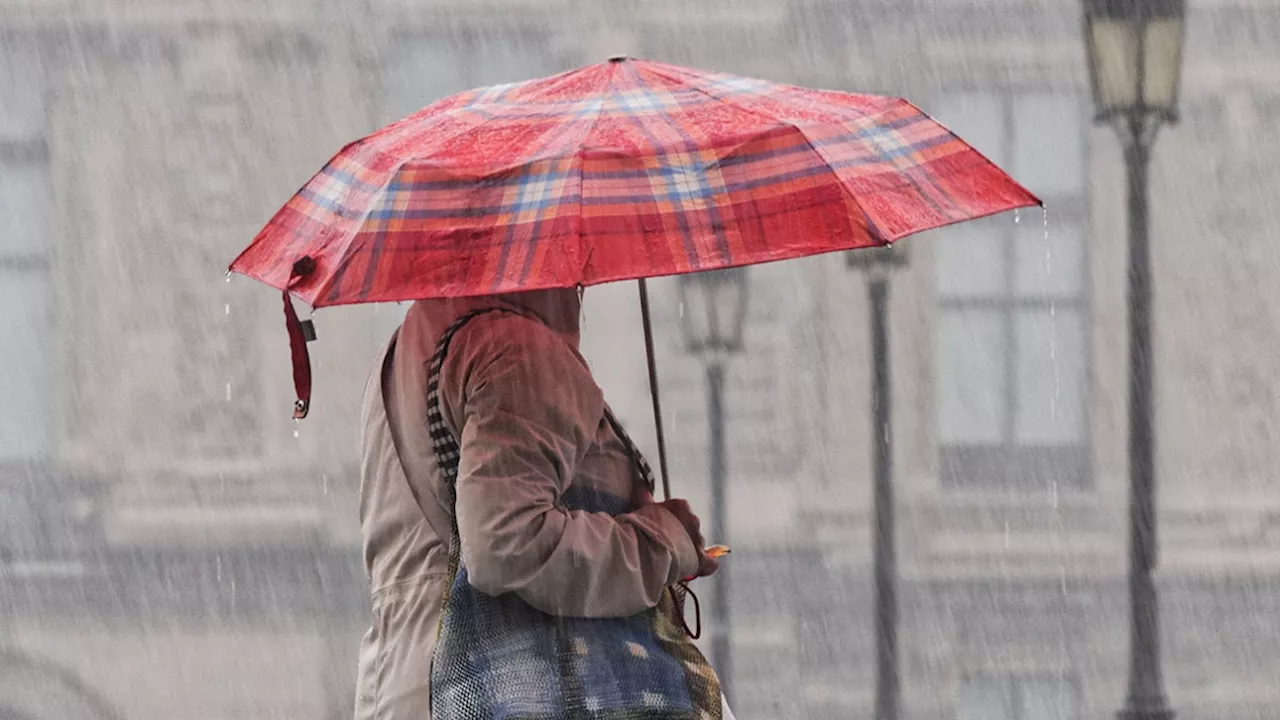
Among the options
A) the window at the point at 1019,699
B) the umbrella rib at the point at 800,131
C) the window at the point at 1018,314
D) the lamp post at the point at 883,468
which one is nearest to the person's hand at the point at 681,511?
the umbrella rib at the point at 800,131

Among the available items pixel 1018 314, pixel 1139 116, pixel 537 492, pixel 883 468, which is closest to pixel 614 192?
pixel 537 492

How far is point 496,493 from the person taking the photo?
1969mm

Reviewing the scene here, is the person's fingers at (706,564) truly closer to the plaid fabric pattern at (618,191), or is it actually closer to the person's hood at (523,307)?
the person's hood at (523,307)

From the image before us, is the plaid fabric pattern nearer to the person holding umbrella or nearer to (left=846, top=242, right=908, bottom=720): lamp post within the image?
the person holding umbrella

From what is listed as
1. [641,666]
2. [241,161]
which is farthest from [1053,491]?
[641,666]

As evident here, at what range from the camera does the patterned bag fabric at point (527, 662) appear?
2.01 m

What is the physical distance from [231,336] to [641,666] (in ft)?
31.4

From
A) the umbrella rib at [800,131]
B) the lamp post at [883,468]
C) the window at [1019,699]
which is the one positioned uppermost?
the umbrella rib at [800,131]

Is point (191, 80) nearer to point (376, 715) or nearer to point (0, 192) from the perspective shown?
point (0, 192)

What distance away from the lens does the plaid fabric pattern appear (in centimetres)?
196

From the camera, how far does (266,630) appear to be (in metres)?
11.0

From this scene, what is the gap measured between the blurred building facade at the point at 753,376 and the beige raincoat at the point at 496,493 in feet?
26.9

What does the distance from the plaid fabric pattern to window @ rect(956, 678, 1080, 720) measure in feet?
28.0

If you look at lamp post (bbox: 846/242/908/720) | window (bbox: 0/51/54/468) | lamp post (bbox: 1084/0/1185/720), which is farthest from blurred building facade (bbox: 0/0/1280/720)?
lamp post (bbox: 1084/0/1185/720)
